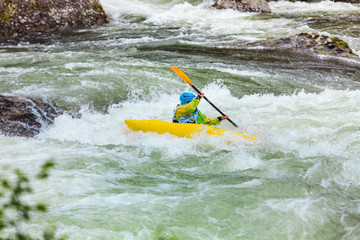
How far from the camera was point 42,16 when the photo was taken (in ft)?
37.3

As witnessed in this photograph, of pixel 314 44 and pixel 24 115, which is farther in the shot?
pixel 314 44

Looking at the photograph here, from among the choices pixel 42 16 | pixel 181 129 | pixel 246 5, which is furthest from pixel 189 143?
pixel 246 5

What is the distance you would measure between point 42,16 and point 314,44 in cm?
847

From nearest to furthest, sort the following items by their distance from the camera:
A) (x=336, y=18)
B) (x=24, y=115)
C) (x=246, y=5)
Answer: (x=24, y=115), (x=336, y=18), (x=246, y=5)

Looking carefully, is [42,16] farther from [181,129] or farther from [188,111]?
[181,129]

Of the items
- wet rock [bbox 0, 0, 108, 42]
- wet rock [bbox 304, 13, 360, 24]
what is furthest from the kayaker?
wet rock [bbox 304, 13, 360, 24]

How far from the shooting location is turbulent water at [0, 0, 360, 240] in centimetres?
272

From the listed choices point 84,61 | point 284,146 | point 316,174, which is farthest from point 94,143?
point 84,61

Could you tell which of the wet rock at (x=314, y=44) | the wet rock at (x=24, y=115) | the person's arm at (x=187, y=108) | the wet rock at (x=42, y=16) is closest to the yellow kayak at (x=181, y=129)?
the person's arm at (x=187, y=108)

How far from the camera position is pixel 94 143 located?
5.10 m

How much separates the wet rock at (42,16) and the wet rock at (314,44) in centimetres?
623

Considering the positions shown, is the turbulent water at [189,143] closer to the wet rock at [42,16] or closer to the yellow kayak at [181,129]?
the yellow kayak at [181,129]

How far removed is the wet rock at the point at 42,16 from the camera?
10750 mm

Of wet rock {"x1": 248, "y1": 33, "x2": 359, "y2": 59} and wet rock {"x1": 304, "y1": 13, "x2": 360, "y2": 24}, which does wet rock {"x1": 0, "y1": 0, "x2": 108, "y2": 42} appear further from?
wet rock {"x1": 304, "y1": 13, "x2": 360, "y2": 24}
